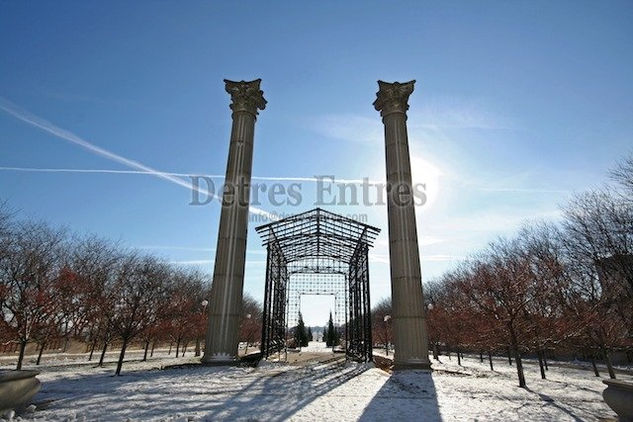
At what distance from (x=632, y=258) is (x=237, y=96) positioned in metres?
26.3

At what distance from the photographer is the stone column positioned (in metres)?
14.9

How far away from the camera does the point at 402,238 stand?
16.5 meters

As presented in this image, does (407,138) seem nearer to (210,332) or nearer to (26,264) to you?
(210,332)

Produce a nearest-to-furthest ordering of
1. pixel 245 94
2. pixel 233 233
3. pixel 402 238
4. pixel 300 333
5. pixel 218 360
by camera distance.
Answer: pixel 218 360
pixel 402 238
pixel 233 233
pixel 245 94
pixel 300 333

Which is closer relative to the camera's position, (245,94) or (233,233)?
(233,233)

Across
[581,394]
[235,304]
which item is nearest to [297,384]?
[235,304]

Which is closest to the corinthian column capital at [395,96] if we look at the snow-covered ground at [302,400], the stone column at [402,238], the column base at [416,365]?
the stone column at [402,238]

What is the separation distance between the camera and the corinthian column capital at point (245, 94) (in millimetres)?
20234

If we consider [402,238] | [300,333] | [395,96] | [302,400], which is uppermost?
[395,96]

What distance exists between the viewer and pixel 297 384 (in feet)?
35.7

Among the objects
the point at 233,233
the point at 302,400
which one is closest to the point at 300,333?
the point at 233,233

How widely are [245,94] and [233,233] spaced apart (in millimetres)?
9046

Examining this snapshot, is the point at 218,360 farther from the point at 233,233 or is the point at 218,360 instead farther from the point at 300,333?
the point at 300,333

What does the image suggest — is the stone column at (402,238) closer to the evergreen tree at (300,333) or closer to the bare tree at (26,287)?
the bare tree at (26,287)
